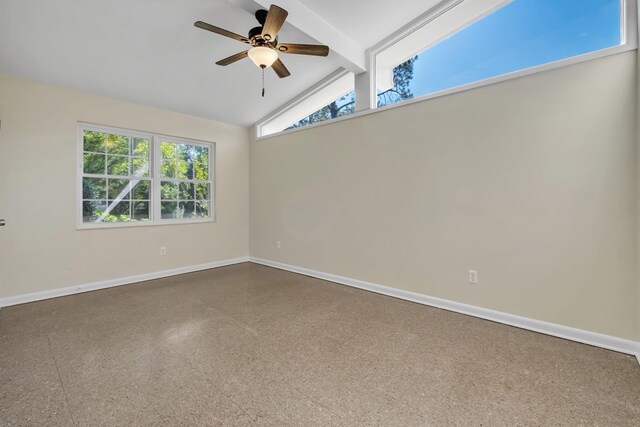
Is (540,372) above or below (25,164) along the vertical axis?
below

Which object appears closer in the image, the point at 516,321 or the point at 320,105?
the point at 516,321

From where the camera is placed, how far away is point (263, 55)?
239cm

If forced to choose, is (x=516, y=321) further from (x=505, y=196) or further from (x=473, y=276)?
(x=505, y=196)

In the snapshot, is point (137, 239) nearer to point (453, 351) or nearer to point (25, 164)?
point (25, 164)

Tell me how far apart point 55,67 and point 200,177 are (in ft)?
7.10

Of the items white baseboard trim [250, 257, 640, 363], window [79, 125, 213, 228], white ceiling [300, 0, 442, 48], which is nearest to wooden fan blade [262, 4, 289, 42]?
white ceiling [300, 0, 442, 48]

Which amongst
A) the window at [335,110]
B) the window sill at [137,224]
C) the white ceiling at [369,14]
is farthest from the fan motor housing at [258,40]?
the window sill at [137,224]

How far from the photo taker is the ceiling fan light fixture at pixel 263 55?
2361 mm

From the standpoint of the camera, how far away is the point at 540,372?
1831mm

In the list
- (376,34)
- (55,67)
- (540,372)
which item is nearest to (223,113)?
(55,67)

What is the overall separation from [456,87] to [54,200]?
4.64 metres

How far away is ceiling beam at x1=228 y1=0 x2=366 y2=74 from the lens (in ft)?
8.28

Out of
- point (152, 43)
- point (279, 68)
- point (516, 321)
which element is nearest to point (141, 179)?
point (152, 43)

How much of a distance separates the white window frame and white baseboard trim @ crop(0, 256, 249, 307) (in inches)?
97.5
